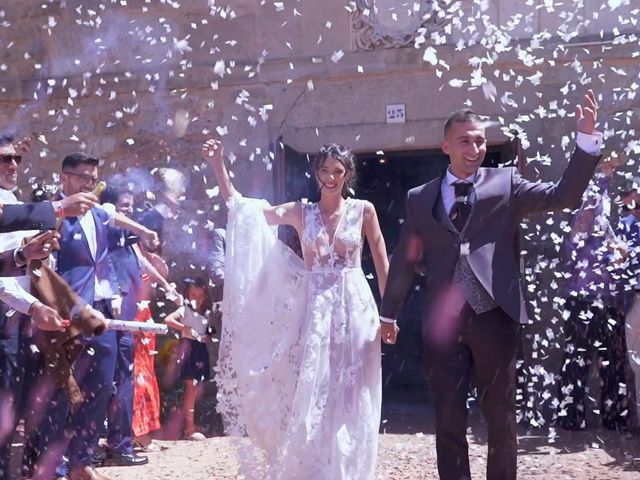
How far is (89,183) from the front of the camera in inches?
224

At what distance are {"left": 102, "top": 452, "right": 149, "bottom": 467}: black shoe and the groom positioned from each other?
2782mm

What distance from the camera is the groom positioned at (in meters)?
4.43

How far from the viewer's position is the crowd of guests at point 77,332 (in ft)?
15.9

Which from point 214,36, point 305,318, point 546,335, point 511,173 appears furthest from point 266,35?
point 511,173

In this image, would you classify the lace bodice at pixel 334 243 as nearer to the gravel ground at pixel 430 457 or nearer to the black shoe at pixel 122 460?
the gravel ground at pixel 430 457

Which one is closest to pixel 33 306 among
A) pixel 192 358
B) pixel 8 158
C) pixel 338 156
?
pixel 8 158

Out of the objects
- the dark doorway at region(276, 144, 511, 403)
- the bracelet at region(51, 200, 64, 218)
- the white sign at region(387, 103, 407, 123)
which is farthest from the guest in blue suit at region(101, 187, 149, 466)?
the dark doorway at region(276, 144, 511, 403)

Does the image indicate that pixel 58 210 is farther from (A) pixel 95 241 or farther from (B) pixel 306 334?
(B) pixel 306 334

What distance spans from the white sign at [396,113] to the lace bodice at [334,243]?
3172 mm

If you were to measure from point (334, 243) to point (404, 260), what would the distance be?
0.82m

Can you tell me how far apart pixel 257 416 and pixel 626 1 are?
15.6ft

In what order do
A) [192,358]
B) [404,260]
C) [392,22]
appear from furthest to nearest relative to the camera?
[392,22] → [192,358] → [404,260]

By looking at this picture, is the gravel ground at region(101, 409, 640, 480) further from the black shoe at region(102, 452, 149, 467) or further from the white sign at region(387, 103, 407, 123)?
the white sign at region(387, 103, 407, 123)

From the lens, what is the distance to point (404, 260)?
474 centimetres
